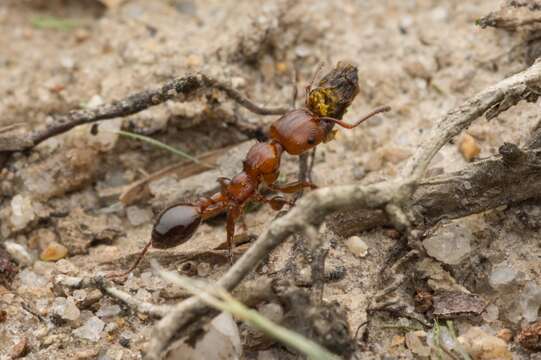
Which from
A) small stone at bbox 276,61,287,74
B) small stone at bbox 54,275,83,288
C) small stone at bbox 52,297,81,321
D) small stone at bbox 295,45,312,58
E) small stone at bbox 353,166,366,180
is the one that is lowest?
small stone at bbox 353,166,366,180

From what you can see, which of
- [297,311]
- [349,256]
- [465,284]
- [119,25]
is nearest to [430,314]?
[465,284]

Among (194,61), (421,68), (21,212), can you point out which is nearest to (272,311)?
(21,212)

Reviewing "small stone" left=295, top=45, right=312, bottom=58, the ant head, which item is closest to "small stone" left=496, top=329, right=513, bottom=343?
the ant head

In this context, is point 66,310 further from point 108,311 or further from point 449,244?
point 449,244

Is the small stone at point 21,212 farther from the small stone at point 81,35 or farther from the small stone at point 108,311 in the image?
the small stone at point 81,35

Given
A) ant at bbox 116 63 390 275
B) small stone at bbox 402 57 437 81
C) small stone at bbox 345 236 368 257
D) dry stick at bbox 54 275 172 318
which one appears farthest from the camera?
small stone at bbox 402 57 437 81

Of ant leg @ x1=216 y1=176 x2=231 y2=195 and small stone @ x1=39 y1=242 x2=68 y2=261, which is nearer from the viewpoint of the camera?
small stone @ x1=39 y1=242 x2=68 y2=261

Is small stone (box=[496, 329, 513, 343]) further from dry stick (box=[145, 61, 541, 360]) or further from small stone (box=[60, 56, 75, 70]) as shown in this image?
small stone (box=[60, 56, 75, 70])

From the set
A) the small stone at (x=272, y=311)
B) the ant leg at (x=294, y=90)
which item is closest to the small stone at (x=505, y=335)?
the small stone at (x=272, y=311)
